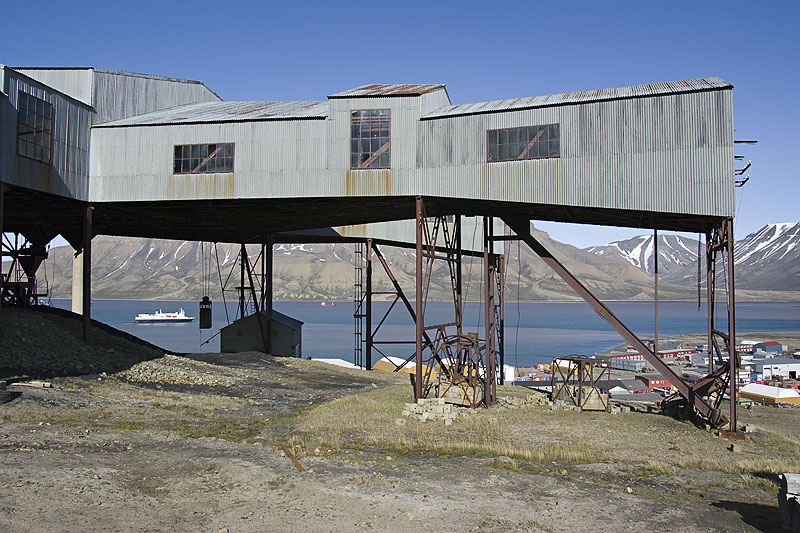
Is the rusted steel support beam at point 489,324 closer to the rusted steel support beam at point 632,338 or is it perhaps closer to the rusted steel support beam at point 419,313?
the rusted steel support beam at point 632,338

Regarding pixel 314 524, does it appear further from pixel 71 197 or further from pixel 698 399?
pixel 71 197

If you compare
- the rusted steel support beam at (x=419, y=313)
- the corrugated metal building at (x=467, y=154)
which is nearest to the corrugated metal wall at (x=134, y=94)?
the corrugated metal building at (x=467, y=154)

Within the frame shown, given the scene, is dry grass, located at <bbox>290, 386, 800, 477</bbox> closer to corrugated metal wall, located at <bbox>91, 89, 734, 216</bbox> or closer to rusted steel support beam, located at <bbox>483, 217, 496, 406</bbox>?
rusted steel support beam, located at <bbox>483, 217, 496, 406</bbox>

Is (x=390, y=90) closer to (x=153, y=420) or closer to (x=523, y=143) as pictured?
(x=523, y=143)

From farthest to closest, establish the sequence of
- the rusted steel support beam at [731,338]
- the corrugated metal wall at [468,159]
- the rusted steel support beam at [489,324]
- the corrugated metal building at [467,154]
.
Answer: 1. the rusted steel support beam at [489,324]
2. the corrugated metal building at [467,154]
3. the corrugated metal wall at [468,159]
4. the rusted steel support beam at [731,338]

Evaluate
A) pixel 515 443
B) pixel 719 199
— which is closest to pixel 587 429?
pixel 515 443

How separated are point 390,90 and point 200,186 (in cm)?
966

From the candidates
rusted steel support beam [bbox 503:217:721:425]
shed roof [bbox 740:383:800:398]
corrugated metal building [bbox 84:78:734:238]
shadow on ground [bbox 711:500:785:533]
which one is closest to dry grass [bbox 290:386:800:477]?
rusted steel support beam [bbox 503:217:721:425]

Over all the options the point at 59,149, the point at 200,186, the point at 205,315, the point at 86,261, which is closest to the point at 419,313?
the point at 200,186

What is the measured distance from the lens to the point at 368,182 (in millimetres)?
28297

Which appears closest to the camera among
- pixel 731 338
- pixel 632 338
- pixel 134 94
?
pixel 731 338

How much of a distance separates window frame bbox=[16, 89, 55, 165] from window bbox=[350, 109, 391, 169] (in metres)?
13.0

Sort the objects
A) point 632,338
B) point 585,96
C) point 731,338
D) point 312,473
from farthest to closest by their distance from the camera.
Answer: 1. point 585,96
2. point 632,338
3. point 731,338
4. point 312,473

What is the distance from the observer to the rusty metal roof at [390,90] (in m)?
28.3
